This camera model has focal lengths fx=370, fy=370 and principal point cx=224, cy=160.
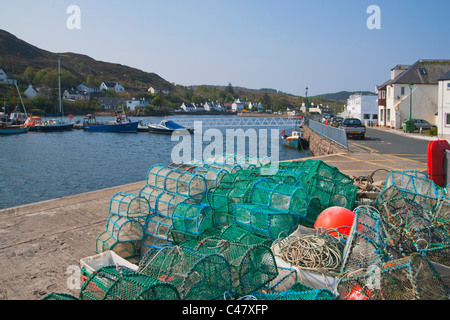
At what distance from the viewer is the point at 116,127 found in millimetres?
59844

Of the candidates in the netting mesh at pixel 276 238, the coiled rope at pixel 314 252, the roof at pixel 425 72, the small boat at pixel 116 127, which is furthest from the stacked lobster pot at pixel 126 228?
the small boat at pixel 116 127

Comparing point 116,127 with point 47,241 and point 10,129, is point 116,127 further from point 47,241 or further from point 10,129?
point 47,241

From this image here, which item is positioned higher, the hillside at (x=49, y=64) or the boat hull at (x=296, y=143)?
the hillside at (x=49, y=64)

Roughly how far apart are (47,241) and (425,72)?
40.4 m

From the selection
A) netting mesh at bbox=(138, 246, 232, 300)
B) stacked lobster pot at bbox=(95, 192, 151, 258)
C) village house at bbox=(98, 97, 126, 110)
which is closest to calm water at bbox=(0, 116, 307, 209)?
stacked lobster pot at bbox=(95, 192, 151, 258)

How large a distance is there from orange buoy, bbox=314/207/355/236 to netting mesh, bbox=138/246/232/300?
7.33 feet

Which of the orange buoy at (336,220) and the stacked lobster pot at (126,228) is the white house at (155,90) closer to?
the stacked lobster pot at (126,228)

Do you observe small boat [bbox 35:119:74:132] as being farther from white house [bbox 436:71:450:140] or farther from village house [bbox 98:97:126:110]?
village house [bbox 98:97:126:110]

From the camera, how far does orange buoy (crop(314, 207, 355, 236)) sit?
18.4 feet

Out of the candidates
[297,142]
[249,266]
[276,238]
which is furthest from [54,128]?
[249,266]

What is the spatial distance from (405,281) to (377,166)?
11458 millimetres

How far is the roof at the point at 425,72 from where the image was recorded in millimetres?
37044

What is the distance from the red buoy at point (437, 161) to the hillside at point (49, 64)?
14427 centimetres

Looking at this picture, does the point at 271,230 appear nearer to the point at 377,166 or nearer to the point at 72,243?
the point at 72,243
